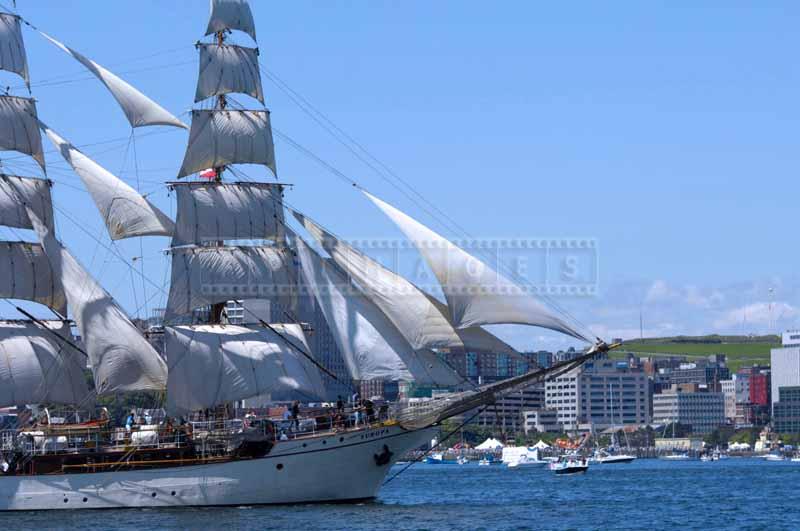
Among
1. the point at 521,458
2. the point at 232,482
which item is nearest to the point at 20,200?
the point at 232,482

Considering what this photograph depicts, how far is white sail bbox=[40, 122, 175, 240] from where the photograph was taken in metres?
63.9

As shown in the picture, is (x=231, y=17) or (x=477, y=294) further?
(x=231, y=17)

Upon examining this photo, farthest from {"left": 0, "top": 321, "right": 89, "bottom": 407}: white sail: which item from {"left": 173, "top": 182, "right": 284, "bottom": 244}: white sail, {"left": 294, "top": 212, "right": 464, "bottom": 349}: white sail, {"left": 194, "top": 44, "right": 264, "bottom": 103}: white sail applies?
A: {"left": 294, "top": 212, "right": 464, "bottom": 349}: white sail

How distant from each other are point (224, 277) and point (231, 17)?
12.4 m

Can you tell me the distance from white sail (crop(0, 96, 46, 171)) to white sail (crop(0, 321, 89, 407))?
24.9 feet

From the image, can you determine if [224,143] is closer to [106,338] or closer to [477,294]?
[106,338]

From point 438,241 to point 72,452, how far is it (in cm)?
1893

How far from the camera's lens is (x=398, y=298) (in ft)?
194

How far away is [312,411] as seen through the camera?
6450 cm

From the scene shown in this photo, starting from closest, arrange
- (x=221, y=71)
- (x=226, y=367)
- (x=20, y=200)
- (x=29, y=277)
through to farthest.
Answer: (x=226, y=367) < (x=29, y=277) < (x=20, y=200) < (x=221, y=71)

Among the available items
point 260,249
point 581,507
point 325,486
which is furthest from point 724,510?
point 260,249

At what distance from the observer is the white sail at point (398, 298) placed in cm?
5797

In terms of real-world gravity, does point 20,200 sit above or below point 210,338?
above

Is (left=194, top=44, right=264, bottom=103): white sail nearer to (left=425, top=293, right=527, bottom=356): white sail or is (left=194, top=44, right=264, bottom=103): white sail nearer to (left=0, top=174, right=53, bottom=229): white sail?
(left=0, top=174, right=53, bottom=229): white sail
